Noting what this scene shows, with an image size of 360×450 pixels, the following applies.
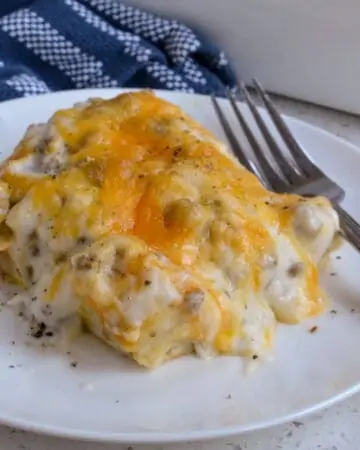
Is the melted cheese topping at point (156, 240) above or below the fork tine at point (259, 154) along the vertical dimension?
above

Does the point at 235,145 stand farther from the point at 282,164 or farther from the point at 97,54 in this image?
the point at 97,54

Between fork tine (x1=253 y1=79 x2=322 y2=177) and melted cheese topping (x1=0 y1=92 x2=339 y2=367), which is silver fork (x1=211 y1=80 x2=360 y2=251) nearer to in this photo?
fork tine (x1=253 y1=79 x2=322 y2=177)

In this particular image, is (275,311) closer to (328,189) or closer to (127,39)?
(328,189)

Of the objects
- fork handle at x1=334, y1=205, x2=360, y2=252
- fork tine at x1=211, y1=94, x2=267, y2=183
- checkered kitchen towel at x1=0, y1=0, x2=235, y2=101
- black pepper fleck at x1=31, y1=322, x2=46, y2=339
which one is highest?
fork handle at x1=334, y1=205, x2=360, y2=252

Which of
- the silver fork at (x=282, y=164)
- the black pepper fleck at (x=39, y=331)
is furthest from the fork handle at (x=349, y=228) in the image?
the black pepper fleck at (x=39, y=331)

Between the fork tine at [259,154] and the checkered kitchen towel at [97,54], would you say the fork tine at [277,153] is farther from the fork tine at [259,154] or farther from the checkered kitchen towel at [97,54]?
the checkered kitchen towel at [97,54]

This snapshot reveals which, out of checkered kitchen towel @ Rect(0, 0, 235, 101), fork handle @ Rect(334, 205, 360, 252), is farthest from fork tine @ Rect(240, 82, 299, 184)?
checkered kitchen towel @ Rect(0, 0, 235, 101)
